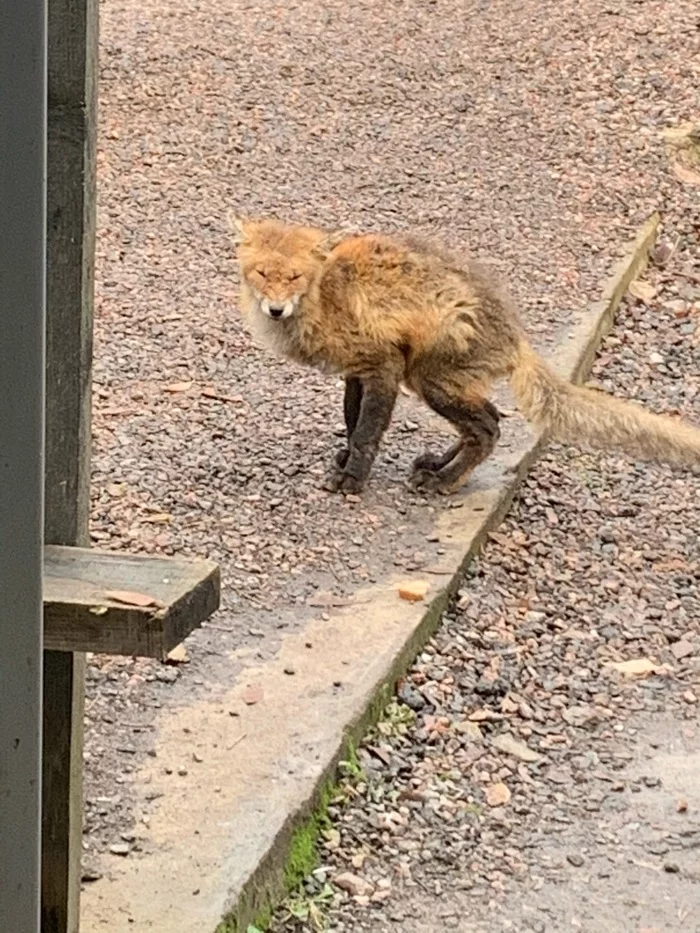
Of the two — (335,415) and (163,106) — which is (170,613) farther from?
(163,106)

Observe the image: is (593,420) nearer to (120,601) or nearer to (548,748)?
(548,748)

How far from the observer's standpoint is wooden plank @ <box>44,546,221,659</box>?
2477 mm

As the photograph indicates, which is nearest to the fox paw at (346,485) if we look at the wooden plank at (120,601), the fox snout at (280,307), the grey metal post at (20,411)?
the fox snout at (280,307)

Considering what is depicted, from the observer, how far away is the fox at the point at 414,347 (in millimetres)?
5672

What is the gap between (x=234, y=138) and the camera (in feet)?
30.6

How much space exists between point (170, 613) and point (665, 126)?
840cm

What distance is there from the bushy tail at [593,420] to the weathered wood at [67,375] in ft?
10.8

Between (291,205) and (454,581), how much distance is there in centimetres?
390

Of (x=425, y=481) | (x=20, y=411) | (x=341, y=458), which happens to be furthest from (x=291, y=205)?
(x=20, y=411)

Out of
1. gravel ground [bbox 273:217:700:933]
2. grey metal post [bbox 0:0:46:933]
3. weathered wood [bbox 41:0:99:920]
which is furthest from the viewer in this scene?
gravel ground [bbox 273:217:700:933]

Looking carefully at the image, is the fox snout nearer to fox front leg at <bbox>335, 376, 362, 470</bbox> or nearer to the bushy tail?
fox front leg at <bbox>335, 376, 362, 470</bbox>

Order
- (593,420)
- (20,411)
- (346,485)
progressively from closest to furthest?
1. (20,411)
2. (346,485)
3. (593,420)

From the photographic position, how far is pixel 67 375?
257 cm

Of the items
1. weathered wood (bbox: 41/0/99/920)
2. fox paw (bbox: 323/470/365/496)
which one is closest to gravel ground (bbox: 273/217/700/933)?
fox paw (bbox: 323/470/365/496)
